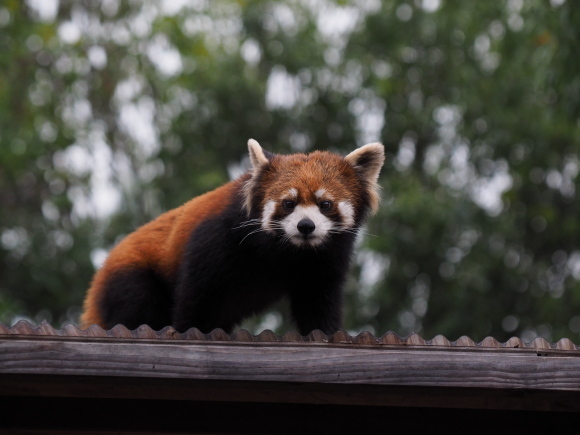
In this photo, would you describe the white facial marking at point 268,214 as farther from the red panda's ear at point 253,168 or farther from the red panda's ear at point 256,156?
the red panda's ear at point 256,156

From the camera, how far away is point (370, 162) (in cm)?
488

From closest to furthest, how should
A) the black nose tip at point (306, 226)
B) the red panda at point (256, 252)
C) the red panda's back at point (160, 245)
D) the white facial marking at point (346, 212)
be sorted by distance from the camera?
the black nose tip at point (306, 226) < the red panda at point (256, 252) < the white facial marking at point (346, 212) < the red panda's back at point (160, 245)

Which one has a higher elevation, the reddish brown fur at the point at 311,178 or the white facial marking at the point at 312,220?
the reddish brown fur at the point at 311,178

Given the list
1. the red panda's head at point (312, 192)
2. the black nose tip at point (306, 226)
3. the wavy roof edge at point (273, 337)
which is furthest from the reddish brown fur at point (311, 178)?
the wavy roof edge at point (273, 337)

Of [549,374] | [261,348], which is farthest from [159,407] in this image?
[549,374]

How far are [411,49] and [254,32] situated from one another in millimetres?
2499

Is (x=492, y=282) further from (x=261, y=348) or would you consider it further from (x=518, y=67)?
(x=261, y=348)

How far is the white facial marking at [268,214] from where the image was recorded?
14.5ft

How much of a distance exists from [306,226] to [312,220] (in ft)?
0.22

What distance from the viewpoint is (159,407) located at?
9.73ft

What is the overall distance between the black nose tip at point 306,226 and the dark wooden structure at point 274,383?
1267mm

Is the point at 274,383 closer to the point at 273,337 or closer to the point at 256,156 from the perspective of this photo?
the point at 273,337

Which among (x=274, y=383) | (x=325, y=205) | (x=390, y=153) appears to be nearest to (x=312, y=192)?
(x=325, y=205)

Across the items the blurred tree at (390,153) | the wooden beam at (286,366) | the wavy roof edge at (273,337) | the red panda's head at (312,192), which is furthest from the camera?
the blurred tree at (390,153)
